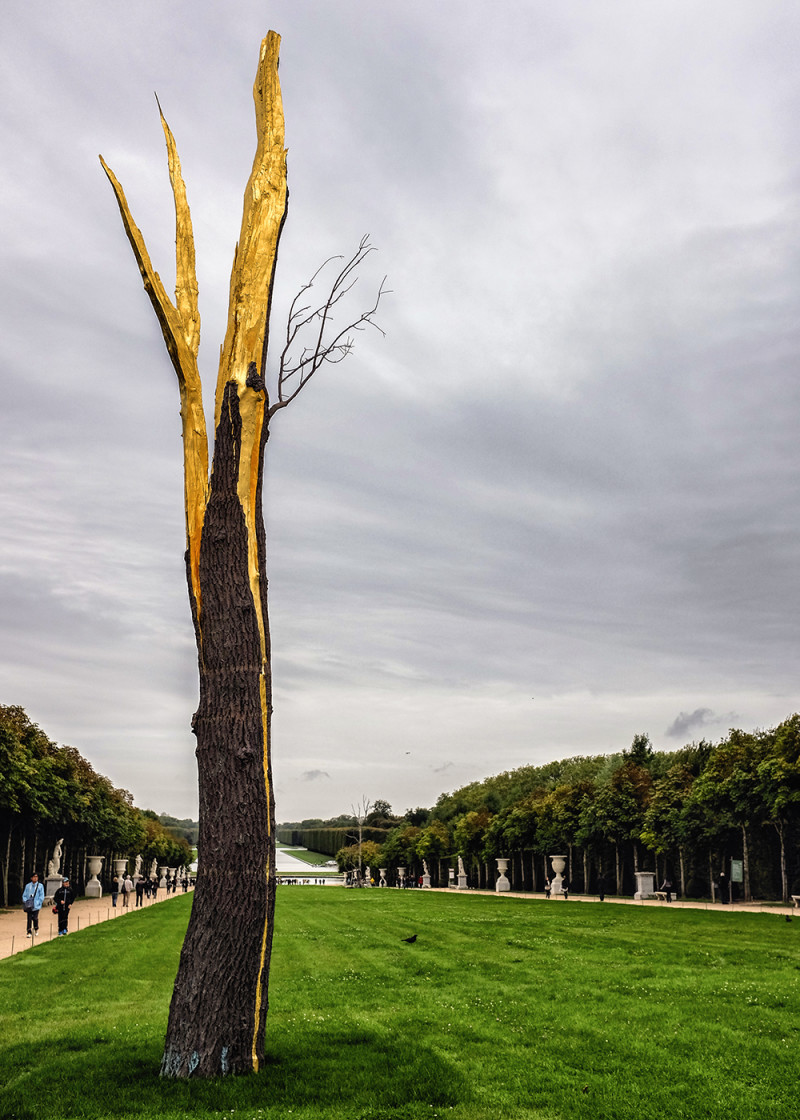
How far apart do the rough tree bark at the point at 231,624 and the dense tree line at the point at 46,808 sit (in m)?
26.7

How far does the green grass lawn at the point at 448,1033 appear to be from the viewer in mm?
7227

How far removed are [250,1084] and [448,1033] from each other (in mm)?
3085

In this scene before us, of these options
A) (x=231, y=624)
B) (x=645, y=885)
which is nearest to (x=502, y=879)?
(x=645, y=885)

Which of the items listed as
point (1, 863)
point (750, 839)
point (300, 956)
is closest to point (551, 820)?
point (750, 839)

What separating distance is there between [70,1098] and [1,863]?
137ft

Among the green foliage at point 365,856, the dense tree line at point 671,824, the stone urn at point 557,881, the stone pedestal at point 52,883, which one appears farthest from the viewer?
the green foliage at point 365,856

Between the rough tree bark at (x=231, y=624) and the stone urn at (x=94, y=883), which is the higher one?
the rough tree bark at (x=231, y=624)

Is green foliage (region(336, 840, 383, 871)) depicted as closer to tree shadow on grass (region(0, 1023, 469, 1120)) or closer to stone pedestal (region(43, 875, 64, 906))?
stone pedestal (region(43, 875, 64, 906))

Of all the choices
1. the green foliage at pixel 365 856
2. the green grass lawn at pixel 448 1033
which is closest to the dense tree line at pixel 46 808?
the green grass lawn at pixel 448 1033

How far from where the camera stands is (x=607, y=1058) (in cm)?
888

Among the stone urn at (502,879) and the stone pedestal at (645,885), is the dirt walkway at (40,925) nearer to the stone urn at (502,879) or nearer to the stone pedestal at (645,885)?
the stone pedestal at (645,885)

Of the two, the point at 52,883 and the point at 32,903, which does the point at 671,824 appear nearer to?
the point at 52,883

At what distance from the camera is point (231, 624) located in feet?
29.0

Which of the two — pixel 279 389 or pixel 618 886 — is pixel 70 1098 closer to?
pixel 279 389
